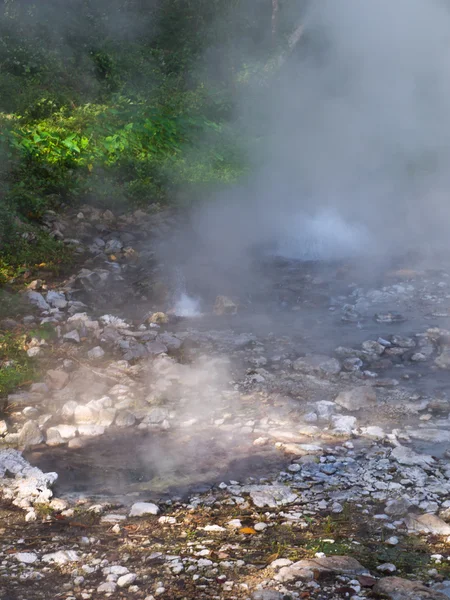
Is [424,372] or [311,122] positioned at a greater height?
[311,122]

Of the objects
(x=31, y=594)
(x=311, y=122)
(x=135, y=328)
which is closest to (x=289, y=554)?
(x=31, y=594)

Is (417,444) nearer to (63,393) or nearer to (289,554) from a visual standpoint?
(289,554)

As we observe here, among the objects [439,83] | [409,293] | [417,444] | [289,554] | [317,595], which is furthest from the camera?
[439,83]

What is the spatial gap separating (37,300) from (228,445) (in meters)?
2.17

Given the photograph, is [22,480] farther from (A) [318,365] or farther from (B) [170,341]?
(A) [318,365]

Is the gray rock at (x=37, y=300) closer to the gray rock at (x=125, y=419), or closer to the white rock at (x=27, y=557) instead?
the gray rock at (x=125, y=419)

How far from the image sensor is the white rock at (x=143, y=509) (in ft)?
8.43

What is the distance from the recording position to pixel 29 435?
3.16 metres

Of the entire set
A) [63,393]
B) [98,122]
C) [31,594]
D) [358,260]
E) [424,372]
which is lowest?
[31,594]

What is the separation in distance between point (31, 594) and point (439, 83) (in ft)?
27.3

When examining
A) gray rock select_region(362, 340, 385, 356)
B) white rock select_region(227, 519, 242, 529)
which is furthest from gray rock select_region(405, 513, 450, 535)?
gray rock select_region(362, 340, 385, 356)

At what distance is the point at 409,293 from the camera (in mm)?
5250

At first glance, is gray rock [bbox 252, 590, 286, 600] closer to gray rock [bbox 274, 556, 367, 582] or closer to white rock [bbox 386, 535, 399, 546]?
gray rock [bbox 274, 556, 367, 582]

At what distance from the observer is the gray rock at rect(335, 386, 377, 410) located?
3.46 m
